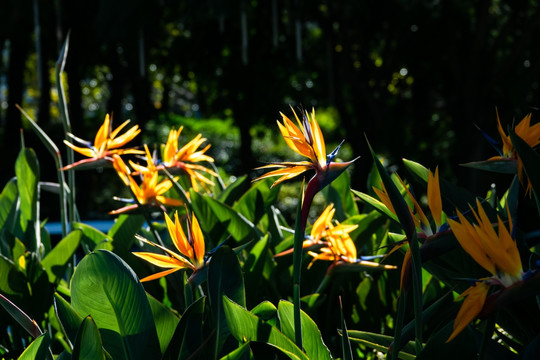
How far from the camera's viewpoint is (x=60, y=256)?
1228 mm

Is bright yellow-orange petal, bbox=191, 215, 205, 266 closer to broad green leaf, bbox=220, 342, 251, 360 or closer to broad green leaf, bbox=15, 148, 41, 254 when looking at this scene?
broad green leaf, bbox=220, 342, 251, 360

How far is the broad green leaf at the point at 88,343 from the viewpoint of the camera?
0.73 metres

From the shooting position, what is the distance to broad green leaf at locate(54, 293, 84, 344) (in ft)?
2.80

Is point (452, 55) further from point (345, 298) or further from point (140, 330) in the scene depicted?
point (140, 330)

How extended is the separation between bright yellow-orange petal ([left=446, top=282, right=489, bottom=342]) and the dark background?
455cm

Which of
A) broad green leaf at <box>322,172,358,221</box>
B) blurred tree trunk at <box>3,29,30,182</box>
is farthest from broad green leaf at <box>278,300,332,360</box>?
blurred tree trunk at <box>3,29,30,182</box>

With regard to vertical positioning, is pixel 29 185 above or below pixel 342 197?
above

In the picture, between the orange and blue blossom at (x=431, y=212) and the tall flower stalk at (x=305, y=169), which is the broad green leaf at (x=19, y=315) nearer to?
the tall flower stalk at (x=305, y=169)

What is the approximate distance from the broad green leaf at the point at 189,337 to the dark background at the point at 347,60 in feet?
14.3

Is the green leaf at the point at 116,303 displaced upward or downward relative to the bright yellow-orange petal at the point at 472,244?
downward

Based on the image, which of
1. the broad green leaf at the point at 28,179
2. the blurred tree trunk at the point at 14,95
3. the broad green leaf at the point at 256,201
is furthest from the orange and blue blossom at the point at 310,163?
the blurred tree trunk at the point at 14,95

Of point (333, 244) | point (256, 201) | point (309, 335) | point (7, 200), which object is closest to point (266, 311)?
point (309, 335)

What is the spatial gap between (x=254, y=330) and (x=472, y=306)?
30 cm

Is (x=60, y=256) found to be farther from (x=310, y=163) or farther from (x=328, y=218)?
(x=310, y=163)
